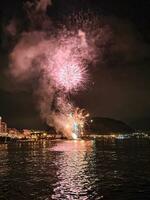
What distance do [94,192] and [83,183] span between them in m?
8.25

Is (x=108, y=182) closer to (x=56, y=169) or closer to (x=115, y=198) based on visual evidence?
(x=115, y=198)

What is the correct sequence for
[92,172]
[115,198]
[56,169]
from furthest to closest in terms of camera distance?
[56,169] → [92,172] → [115,198]

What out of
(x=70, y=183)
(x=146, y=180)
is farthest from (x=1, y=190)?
(x=146, y=180)

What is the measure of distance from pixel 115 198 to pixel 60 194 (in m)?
7.79

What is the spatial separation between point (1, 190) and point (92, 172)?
25.0 meters

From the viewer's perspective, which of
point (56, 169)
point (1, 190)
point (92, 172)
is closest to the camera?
point (1, 190)

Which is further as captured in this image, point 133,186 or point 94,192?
point 133,186

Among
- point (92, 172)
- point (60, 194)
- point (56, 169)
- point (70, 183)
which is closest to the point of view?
point (60, 194)

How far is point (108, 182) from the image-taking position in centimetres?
5875

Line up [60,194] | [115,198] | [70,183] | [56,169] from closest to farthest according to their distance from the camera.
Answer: [115,198] < [60,194] < [70,183] < [56,169]

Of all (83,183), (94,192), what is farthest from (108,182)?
(94,192)

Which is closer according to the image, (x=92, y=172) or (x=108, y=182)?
(x=108, y=182)

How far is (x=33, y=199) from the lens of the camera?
4522 centimetres

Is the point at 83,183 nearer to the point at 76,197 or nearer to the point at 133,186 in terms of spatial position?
the point at 133,186
